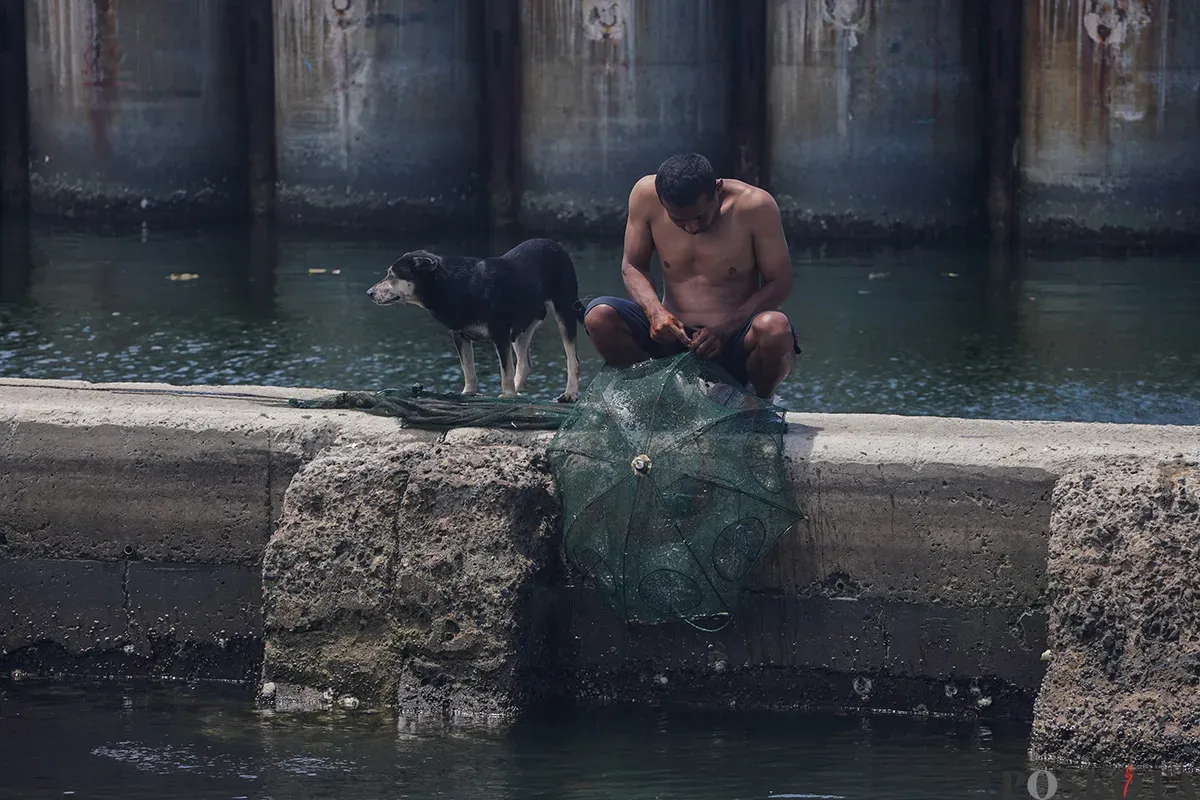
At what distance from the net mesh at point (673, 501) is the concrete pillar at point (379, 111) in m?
11.6

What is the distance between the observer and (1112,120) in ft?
54.3

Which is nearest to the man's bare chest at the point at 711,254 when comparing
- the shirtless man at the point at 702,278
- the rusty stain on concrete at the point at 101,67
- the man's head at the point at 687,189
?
the shirtless man at the point at 702,278

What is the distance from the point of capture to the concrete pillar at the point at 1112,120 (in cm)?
1633

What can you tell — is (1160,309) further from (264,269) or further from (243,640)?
(243,640)

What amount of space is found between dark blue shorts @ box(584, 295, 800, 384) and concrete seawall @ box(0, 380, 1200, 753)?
0.39 m

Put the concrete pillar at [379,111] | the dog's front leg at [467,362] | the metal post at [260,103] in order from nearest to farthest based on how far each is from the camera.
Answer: the dog's front leg at [467,362]
the concrete pillar at [379,111]
the metal post at [260,103]

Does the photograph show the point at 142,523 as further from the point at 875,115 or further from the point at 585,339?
the point at 875,115

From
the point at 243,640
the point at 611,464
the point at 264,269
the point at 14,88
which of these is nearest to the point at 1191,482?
the point at 611,464

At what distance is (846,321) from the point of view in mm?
14844

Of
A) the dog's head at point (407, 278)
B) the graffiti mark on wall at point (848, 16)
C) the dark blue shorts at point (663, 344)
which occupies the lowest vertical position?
the dark blue shorts at point (663, 344)

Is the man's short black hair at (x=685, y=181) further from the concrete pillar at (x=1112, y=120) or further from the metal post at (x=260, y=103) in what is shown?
the metal post at (x=260, y=103)

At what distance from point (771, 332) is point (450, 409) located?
118cm

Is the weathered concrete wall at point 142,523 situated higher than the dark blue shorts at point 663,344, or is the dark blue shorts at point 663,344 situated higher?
the dark blue shorts at point 663,344

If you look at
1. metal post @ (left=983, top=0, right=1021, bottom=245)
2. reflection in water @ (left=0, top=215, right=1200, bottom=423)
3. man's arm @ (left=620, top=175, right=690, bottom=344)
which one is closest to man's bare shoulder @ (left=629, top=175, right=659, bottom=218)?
man's arm @ (left=620, top=175, right=690, bottom=344)
